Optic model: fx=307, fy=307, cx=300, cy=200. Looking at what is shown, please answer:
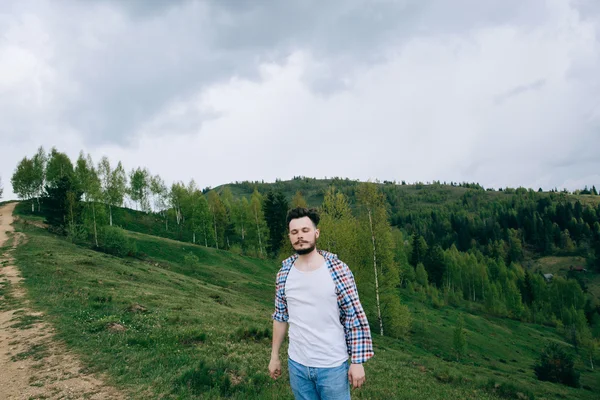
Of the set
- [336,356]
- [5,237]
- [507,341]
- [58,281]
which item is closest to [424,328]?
[507,341]

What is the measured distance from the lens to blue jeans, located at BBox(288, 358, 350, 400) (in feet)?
12.7

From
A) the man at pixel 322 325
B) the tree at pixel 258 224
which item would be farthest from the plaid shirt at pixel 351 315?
the tree at pixel 258 224

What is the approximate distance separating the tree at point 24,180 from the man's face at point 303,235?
8342cm

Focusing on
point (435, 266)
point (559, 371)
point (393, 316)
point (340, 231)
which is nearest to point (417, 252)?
point (435, 266)

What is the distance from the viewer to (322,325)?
3.98 metres

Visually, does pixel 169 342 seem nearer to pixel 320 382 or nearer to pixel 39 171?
pixel 320 382

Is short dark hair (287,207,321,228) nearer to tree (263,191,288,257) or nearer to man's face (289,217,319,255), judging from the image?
man's face (289,217,319,255)

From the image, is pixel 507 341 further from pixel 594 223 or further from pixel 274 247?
pixel 594 223

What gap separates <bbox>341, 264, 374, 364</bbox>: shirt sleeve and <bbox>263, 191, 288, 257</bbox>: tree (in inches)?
2429

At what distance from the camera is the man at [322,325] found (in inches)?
153

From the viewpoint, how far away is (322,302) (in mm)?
3963

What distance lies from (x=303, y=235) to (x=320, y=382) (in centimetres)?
186

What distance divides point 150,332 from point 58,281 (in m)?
13.4

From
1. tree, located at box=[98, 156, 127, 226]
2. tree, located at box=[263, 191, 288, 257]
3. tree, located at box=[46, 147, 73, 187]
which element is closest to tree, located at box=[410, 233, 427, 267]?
tree, located at box=[263, 191, 288, 257]
